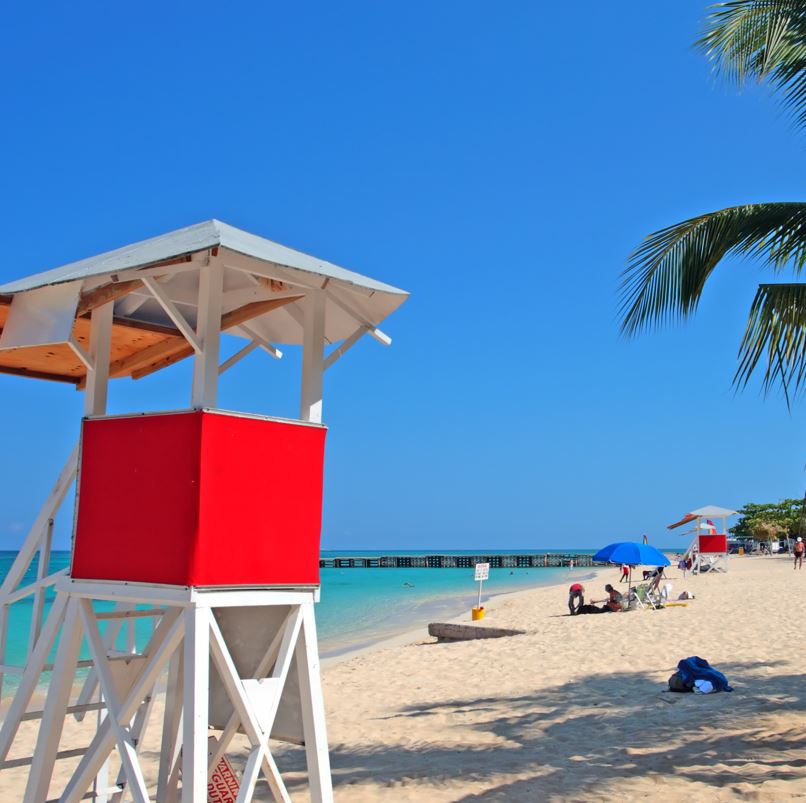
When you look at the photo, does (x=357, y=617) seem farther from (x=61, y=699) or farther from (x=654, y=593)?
(x=61, y=699)

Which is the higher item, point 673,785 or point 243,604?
point 243,604

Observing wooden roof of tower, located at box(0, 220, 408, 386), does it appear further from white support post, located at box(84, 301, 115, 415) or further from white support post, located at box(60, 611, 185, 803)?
white support post, located at box(60, 611, 185, 803)

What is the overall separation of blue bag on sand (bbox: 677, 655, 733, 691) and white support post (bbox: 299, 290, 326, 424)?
662 cm

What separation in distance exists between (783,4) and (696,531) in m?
30.2

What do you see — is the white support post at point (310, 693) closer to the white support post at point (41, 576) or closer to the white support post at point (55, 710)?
the white support post at point (55, 710)

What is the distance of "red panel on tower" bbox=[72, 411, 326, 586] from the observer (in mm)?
4746

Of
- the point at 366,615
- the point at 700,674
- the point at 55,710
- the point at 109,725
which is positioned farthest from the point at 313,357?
the point at 366,615

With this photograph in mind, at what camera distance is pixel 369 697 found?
38.2 ft

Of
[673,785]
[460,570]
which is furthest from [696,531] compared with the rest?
[460,570]

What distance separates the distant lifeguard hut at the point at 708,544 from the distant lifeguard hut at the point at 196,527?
101 ft

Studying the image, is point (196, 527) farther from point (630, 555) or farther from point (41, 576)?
point (630, 555)

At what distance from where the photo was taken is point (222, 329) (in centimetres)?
616

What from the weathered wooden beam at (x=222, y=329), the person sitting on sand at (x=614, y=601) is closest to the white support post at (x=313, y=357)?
the weathered wooden beam at (x=222, y=329)

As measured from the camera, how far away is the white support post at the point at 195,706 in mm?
4418
